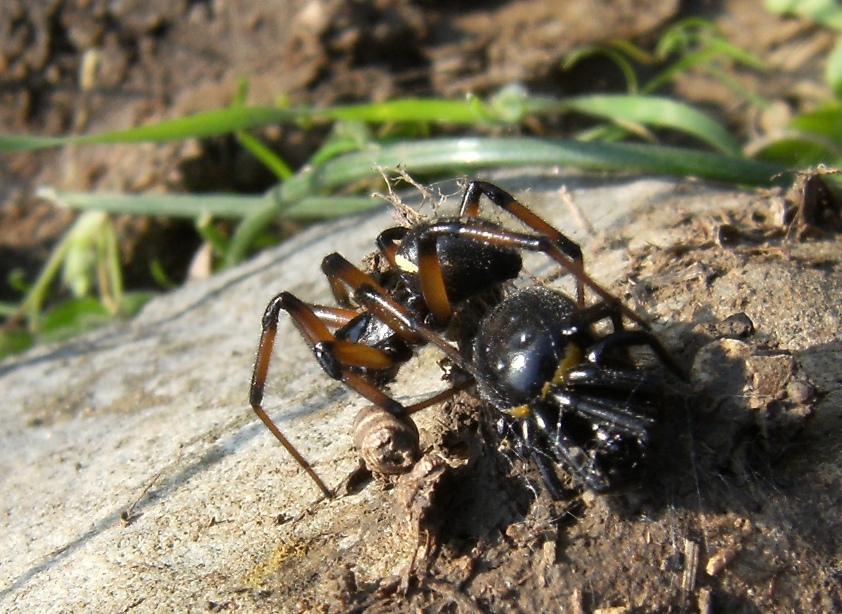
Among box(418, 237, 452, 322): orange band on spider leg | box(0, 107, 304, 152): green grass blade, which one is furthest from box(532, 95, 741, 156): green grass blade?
box(418, 237, 452, 322): orange band on spider leg

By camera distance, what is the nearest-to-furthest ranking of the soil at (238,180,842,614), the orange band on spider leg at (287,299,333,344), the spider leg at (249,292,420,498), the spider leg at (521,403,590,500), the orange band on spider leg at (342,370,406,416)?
1. the soil at (238,180,842,614)
2. the spider leg at (521,403,590,500)
3. the orange band on spider leg at (342,370,406,416)
4. the spider leg at (249,292,420,498)
5. the orange band on spider leg at (287,299,333,344)

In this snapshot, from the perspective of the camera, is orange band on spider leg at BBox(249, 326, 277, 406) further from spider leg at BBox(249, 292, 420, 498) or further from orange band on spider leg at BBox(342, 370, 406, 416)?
orange band on spider leg at BBox(342, 370, 406, 416)

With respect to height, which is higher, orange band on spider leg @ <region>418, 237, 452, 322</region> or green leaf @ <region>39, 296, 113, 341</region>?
orange band on spider leg @ <region>418, 237, 452, 322</region>

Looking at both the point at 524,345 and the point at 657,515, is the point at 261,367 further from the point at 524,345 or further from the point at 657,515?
the point at 657,515

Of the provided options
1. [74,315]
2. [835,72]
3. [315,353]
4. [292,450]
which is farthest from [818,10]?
[74,315]

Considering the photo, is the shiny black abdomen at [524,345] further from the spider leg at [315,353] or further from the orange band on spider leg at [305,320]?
the orange band on spider leg at [305,320]

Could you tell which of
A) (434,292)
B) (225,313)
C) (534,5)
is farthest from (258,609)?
(534,5)
